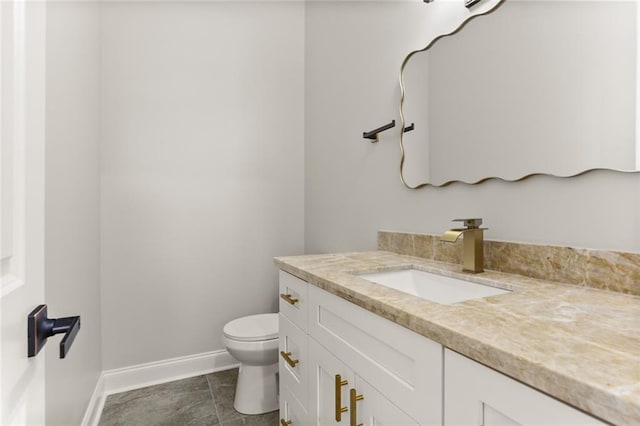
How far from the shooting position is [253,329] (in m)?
1.90

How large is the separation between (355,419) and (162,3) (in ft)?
8.15

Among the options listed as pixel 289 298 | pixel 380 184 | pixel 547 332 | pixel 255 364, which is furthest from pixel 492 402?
pixel 255 364

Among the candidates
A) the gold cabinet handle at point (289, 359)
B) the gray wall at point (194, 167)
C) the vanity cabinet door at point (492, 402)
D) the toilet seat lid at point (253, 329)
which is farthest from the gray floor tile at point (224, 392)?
the vanity cabinet door at point (492, 402)

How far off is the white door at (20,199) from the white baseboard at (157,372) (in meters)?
1.71

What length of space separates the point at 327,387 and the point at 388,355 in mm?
361

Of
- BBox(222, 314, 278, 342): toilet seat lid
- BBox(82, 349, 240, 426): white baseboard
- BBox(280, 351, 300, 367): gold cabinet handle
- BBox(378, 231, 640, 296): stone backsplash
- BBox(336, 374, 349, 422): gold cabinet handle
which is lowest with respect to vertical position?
BBox(82, 349, 240, 426): white baseboard

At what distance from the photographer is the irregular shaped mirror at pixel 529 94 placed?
85 cm

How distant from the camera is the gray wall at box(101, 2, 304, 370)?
2061 millimetres

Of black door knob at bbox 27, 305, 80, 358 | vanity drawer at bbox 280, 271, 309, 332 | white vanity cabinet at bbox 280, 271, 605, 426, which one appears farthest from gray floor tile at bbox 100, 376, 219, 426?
black door knob at bbox 27, 305, 80, 358

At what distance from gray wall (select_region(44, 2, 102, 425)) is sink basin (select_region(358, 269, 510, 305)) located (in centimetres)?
106

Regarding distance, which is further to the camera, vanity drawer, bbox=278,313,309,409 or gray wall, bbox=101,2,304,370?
gray wall, bbox=101,2,304,370

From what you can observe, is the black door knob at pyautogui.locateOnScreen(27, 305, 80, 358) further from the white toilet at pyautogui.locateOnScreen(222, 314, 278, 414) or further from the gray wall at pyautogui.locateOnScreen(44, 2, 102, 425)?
the white toilet at pyautogui.locateOnScreen(222, 314, 278, 414)

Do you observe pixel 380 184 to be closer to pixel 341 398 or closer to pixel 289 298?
pixel 289 298

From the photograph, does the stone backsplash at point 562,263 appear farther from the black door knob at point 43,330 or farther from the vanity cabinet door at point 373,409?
the black door knob at point 43,330
